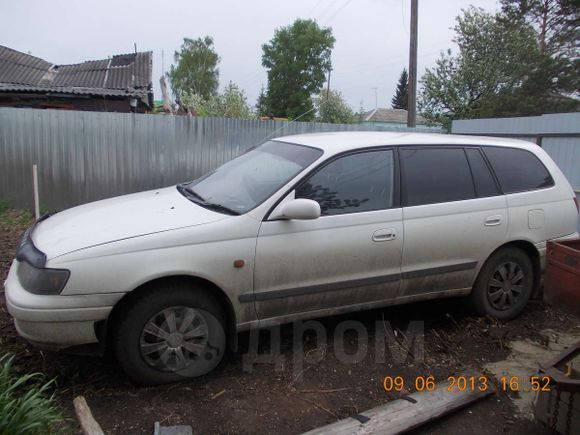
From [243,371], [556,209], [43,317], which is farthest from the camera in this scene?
[556,209]

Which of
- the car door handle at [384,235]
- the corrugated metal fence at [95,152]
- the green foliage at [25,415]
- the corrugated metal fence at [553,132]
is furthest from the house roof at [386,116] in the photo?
A: the green foliage at [25,415]

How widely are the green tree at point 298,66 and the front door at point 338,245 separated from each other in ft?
151

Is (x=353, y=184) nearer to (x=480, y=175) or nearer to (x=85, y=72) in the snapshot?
(x=480, y=175)

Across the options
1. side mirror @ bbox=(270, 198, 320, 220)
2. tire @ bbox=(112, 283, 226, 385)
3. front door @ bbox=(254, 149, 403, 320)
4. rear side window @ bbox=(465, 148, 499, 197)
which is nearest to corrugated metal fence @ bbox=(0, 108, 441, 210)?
rear side window @ bbox=(465, 148, 499, 197)

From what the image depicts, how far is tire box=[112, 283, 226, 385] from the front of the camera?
2.93 meters

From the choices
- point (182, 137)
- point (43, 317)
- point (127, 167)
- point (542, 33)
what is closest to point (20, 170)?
point (127, 167)

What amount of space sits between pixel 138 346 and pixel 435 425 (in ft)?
6.15

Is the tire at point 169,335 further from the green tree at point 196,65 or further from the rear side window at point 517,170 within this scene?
the green tree at point 196,65

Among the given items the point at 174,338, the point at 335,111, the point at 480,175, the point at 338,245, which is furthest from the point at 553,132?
the point at 335,111

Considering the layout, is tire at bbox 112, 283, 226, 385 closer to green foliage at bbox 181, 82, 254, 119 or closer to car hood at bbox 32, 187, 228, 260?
car hood at bbox 32, 187, 228, 260

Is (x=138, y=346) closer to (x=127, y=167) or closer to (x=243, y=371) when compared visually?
(x=243, y=371)

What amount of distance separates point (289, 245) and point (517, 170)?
239 cm

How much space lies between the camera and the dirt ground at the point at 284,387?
2.86m

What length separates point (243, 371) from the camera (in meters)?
3.39
